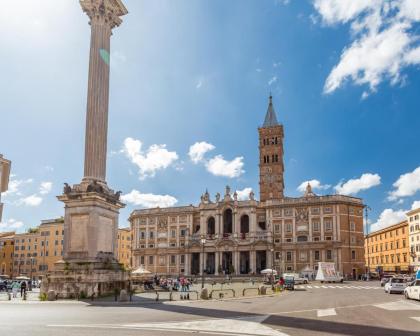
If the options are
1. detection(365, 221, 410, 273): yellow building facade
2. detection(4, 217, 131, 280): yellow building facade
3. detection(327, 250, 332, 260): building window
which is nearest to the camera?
detection(327, 250, 332, 260): building window

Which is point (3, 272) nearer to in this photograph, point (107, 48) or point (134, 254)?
point (134, 254)

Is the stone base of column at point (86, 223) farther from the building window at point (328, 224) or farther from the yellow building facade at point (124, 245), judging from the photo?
the yellow building facade at point (124, 245)

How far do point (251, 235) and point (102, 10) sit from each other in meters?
63.0

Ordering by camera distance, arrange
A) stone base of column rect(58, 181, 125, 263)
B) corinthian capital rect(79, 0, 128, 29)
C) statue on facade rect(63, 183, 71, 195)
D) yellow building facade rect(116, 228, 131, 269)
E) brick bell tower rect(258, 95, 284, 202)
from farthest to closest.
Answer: yellow building facade rect(116, 228, 131, 269), brick bell tower rect(258, 95, 284, 202), corinthian capital rect(79, 0, 128, 29), statue on facade rect(63, 183, 71, 195), stone base of column rect(58, 181, 125, 263)

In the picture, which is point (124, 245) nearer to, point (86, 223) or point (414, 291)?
point (86, 223)

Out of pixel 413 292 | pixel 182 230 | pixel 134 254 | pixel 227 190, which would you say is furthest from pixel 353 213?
pixel 413 292

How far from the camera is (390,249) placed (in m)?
99.8

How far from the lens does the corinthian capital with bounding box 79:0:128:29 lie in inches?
1236

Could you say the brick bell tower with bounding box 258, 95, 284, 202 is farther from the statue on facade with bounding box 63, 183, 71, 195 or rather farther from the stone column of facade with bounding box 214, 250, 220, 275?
the statue on facade with bounding box 63, 183, 71, 195

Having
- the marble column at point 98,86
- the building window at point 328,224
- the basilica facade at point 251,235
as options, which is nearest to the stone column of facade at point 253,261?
the basilica facade at point 251,235

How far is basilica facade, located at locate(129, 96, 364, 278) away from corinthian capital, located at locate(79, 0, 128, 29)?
51931 mm

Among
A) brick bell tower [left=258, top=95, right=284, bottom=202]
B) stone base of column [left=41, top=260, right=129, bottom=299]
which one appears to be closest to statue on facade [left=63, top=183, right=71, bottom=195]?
stone base of column [left=41, top=260, right=129, bottom=299]

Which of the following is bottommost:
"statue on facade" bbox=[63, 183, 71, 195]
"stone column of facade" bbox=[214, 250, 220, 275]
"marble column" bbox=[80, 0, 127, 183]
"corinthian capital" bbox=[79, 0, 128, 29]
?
"stone column of facade" bbox=[214, 250, 220, 275]

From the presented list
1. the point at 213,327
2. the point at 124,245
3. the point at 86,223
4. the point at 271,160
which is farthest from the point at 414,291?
the point at 124,245
